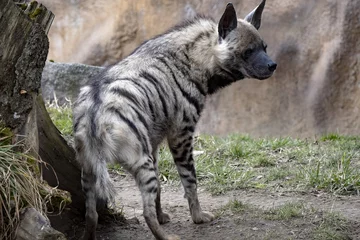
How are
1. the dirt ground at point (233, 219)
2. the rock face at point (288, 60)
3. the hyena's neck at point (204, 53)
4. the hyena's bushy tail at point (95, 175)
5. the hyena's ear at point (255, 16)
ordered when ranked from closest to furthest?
the hyena's bushy tail at point (95, 175), the dirt ground at point (233, 219), the hyena's neck at point (204, 53), the hyena's ear at point (255, 16), the rock face at point (288, 60)

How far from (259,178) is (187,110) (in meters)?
1.44

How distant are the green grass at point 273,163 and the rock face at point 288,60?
1356mm

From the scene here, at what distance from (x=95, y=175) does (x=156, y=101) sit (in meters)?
0.68

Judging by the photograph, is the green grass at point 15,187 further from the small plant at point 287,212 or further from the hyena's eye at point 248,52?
the hyena's eye at point 248,52

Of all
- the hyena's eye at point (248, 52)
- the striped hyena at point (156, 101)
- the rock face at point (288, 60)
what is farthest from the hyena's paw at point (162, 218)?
the rock face at point (288, 60)

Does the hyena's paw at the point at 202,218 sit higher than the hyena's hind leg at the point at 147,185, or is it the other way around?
the hyena's hind leg at the point at 147,185

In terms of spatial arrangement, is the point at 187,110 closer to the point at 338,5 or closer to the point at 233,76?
the point at 233,76

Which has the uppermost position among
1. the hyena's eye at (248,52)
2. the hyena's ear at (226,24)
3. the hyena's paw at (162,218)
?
the hyena's ear at (226,24)

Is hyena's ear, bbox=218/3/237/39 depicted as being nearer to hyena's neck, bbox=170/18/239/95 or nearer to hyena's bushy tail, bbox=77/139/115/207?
hyena's neck, bbox=170/18/239/95

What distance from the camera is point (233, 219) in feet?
15.0

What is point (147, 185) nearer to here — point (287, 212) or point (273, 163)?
point (287, 212)

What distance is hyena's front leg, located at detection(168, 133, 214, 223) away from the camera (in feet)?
15.0

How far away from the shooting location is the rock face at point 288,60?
27.1 feet

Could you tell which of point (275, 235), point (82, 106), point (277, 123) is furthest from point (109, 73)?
point (277, 123)
